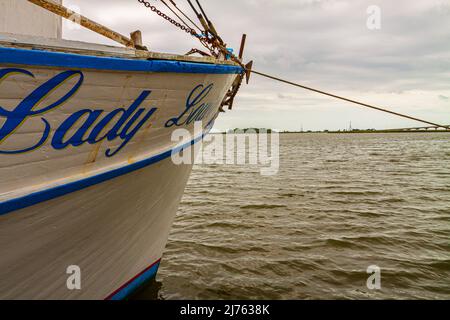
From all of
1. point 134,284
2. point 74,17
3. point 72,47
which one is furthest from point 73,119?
point 134,284

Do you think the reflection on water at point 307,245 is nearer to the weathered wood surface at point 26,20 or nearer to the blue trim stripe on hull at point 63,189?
Result: the blue trim stripe on hull at point 63,189

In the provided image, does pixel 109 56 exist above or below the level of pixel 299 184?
above

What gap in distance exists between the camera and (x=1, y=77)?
5.29 feet

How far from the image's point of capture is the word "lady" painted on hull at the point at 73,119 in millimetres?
1728

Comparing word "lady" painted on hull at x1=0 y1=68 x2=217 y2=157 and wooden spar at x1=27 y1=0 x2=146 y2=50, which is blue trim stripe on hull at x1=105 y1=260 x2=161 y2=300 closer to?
word "lady" painted on hull at x1=0 y1=68 x2=217 y2=157

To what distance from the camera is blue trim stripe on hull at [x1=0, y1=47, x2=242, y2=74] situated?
1629 mm

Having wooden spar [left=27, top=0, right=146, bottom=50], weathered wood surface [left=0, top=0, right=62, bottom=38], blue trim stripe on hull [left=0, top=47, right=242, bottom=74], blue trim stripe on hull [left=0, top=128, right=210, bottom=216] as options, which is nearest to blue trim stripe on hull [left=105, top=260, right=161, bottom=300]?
blue trim stripe on hull [left=0, top=128, right=210, bottom=216]

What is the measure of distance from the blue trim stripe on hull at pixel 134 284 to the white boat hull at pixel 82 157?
0.27 m

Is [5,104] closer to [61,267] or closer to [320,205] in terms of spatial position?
[61,267]

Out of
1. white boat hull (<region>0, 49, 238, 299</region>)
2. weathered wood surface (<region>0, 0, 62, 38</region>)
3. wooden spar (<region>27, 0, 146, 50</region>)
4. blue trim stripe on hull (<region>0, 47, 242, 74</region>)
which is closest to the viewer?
blue trim stripe on hull (<region>0, 47, 242, 74</region>)

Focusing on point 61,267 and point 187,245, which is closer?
point 61,267

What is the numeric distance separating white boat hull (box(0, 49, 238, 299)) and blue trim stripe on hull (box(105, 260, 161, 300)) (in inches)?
10.7
